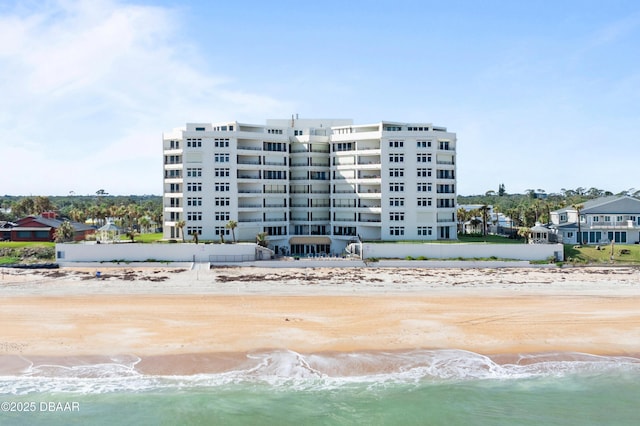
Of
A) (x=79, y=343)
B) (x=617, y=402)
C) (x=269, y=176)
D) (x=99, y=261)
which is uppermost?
(x=269, y=176)

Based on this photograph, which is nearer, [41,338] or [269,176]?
[41,338]

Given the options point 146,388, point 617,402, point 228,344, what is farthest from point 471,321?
point 146,388

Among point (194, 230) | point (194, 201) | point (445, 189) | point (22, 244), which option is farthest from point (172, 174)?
point (445, 189)

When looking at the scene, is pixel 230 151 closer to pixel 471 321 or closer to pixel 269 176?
pixel 269 176

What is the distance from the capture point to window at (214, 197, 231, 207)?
6875 cm

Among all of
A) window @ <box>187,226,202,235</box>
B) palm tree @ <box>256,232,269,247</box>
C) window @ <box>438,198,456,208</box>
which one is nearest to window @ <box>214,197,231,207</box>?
window @ <box>187,226,202,235</box>

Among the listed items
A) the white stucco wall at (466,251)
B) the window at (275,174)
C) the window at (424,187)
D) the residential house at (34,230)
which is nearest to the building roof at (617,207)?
the white stucco wall at (466,251)

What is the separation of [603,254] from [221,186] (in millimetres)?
49810

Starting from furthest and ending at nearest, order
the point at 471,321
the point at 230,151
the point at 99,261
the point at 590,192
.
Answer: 1. the point at 590,192
2. the point at 230,151
3. the point at 99,261
4. the point at 471,321

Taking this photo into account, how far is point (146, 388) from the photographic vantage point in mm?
27406

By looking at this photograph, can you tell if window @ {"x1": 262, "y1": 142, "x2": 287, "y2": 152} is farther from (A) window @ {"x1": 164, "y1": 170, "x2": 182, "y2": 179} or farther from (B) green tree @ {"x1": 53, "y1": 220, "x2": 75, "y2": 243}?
(B) green tree @ {"x1": 53, "y1": 220, "x2": 75, "y2": 243}

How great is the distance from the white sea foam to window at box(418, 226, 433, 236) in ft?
124

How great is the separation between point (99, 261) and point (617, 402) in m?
53.3

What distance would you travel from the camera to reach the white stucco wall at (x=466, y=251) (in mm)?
61625
